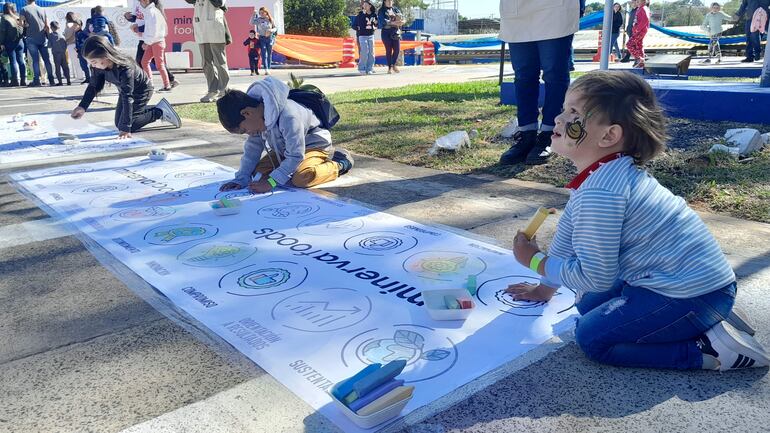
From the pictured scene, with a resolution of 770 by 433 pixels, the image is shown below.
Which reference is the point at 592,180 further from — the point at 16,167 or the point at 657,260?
the point at 16,167

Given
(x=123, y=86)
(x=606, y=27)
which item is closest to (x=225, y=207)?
(x=123, y=86)

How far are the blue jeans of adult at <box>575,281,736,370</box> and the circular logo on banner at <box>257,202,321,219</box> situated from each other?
1.73 metres

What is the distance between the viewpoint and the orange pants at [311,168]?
3.45 m

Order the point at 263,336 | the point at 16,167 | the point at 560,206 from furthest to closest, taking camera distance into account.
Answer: the point at 16,167, the point at 560,206, the point at 263,336

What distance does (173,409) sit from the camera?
4.67 feet

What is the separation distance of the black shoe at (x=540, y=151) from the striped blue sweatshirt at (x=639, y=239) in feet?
7.46

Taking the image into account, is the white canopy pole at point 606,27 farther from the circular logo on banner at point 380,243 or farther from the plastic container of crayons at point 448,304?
the plastic container of crayons at point 448,304

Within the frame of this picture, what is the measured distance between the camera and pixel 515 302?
1942mm

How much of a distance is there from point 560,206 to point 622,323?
1505 mm

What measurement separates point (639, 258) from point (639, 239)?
0.05 metres

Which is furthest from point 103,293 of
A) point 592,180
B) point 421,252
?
point 592,180

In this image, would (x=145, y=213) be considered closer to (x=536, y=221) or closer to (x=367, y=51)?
(x=536, y=221)

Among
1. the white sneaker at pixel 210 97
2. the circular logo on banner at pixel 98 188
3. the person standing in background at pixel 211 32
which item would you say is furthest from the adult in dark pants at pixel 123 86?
the white sneaker at pixel 210 97

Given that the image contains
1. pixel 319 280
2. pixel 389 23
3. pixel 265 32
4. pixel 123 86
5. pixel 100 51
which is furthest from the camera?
pixel 265 32
